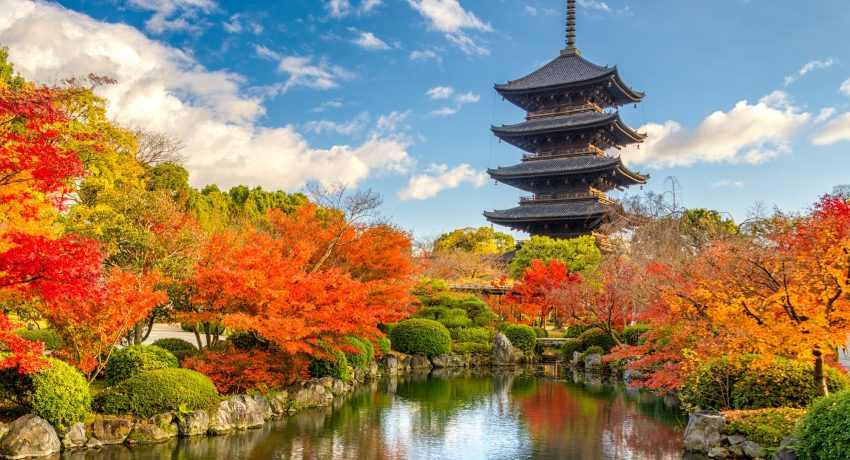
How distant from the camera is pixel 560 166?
37719mm

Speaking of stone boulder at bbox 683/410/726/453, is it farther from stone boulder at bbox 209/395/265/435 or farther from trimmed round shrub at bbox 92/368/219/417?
trimmed round shrub at bbox 92/368/219/417

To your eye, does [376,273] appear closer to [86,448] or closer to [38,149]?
[86,448]

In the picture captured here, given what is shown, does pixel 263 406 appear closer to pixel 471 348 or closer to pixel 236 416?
pixel 236 416

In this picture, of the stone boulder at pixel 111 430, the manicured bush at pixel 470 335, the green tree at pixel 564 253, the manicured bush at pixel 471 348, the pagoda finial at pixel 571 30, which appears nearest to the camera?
the stone boulder at pixel 111 430

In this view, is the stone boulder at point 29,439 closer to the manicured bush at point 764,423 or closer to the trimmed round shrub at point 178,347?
the trimmed round shrub at point 178,347


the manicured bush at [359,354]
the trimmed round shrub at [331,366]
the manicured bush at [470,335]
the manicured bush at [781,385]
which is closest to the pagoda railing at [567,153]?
the manicured bush at [470,335]

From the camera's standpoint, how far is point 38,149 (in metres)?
8.49

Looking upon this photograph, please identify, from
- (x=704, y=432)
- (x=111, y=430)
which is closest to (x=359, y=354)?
(x=111, y=430)

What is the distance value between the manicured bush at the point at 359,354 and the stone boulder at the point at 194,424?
699 cm

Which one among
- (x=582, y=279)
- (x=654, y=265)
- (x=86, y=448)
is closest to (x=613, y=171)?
(x=582, y=279)

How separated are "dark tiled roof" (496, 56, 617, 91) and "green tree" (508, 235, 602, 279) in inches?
409

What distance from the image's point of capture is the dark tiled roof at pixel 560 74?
1533 inches

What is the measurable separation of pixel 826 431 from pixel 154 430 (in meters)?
10.0

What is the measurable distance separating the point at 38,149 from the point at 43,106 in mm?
632
